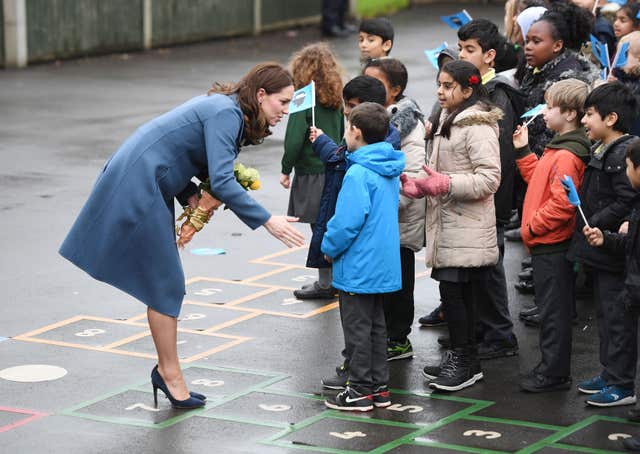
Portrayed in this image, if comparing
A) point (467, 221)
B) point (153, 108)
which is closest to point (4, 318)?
point (467, 221)

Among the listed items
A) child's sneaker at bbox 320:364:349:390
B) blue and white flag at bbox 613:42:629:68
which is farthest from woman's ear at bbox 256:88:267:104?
blue and white flag at bbox 613:42:629:68

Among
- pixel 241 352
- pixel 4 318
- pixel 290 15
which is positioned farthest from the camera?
pixel 290 15

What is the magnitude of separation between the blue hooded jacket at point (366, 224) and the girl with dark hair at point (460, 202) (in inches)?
15.0

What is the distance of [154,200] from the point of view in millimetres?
6926

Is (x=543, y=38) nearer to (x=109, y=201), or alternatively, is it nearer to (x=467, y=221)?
(x=467, y=221)

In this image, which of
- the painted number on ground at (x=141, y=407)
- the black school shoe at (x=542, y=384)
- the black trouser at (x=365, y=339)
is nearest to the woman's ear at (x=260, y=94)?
the black trouser at (x=365, y=339)

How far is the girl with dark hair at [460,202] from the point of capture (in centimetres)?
743

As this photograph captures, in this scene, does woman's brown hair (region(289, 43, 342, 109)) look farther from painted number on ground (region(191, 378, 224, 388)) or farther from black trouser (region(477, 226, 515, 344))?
painted number on ground (region(191, 378, 224, 388))

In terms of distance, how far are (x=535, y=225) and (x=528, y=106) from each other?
1.63 m

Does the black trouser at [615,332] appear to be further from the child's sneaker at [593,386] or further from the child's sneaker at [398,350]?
the child's sneaker at [398,350]

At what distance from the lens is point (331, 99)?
360 inches

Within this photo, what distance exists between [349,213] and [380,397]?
1.01 m

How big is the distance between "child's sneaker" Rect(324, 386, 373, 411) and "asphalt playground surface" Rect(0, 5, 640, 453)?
6 centimetres

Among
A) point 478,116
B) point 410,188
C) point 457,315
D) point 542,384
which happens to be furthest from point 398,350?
point 478,116
